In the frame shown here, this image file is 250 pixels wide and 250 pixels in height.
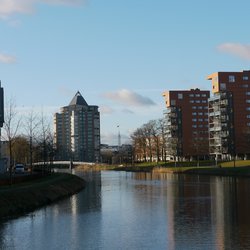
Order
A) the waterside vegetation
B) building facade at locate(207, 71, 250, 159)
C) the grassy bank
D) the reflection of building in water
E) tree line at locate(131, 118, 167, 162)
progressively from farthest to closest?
tree line at locate(131, 118, 167, 162) < building facade at locate(207, 71, 250, 159) < the waterside vegetation < the grassy bank < the reflection of building in water

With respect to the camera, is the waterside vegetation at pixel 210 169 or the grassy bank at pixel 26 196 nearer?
the grassy bank at pixel 26 196

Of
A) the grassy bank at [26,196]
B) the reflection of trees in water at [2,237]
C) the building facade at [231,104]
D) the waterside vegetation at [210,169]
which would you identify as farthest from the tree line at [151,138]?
the reflection of trees in water at [2,237]

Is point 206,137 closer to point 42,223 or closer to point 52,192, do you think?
point 52,192

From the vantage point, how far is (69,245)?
25.5 meters

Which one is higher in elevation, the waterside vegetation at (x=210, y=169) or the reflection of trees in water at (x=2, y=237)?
the waterside vegetation at (x=210, y=169)

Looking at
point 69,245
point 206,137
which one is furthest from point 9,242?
point 206,137

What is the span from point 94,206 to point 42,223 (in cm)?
1264

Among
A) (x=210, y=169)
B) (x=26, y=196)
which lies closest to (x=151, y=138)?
(x=210, y=169)

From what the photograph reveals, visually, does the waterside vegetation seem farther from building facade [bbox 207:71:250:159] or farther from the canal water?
the canal water

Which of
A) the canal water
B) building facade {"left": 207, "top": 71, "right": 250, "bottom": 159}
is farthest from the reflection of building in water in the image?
building facade {"left": 207, "top": 71, "right": 250, "bottom": 159}

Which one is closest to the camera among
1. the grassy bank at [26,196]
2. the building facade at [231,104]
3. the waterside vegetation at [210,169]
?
the grassy bank at [26,196]

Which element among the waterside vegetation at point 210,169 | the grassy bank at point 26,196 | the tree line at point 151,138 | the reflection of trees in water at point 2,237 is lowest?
the reflection of trees in water at point 2,237

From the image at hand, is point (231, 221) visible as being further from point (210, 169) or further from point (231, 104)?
point (231, 104)

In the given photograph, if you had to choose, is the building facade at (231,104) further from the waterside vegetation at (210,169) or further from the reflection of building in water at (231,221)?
the reflection of building in water at (231,221)
